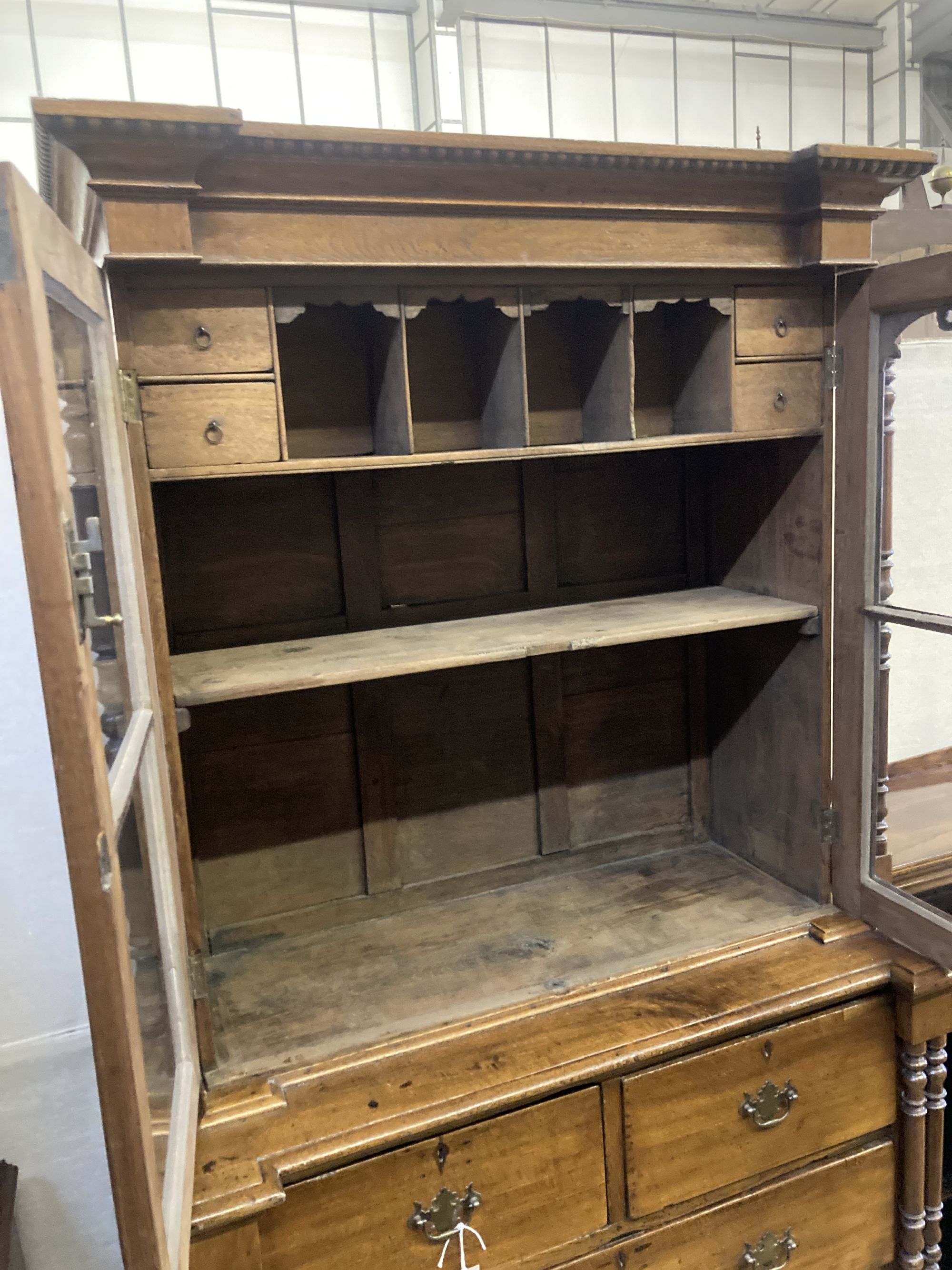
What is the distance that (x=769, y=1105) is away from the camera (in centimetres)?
158

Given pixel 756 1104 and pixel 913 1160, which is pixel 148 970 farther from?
pixel 913 1160

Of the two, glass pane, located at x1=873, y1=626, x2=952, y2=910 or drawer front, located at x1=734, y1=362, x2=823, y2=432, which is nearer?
drawer front, located at x1=734, y1=362, x2=823, y2=432

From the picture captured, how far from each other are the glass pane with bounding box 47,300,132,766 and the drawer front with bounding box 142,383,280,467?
137mm

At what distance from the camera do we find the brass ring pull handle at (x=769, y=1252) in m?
1.61

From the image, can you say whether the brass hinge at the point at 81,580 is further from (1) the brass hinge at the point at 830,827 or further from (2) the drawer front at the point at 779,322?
(1) the brass hinge at the point at 830,827

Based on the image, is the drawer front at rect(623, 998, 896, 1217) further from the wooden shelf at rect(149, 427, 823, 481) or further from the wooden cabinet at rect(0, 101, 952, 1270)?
the wooden shelf at rect(149, 427, 823, 481)

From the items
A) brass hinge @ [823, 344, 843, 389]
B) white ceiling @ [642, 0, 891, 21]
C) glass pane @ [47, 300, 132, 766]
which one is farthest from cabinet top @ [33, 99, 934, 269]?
white ceiling @ [642, 0, 891, 21]

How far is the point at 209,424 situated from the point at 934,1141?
1.74m

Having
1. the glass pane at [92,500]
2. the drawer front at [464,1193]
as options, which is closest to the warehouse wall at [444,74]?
the glass pane at [92,500]

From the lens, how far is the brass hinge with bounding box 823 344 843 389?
5.35 ft

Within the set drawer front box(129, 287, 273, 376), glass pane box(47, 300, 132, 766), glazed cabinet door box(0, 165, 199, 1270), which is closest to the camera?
glazed cabinet door box(0, 165, 199, 1270)

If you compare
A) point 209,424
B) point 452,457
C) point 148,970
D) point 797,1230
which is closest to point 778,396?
point 452,457

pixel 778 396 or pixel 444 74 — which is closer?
pixel 778 396

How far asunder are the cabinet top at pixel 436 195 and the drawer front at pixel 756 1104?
1.29 meters
